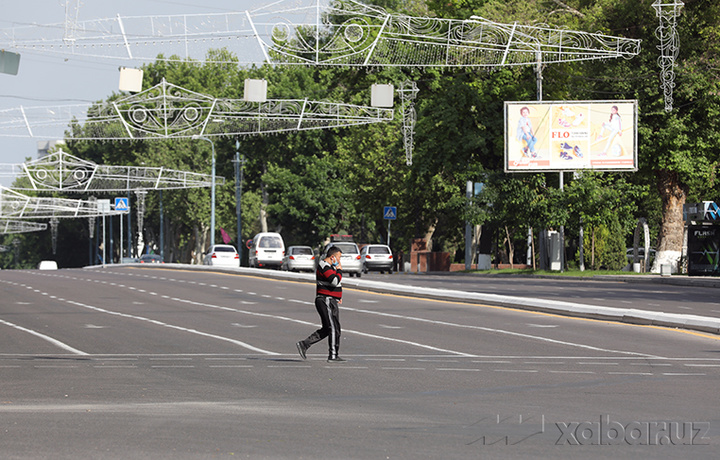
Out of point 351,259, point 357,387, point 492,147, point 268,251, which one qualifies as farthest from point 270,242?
point 357,387

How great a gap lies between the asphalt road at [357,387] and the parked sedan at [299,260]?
26.0 m

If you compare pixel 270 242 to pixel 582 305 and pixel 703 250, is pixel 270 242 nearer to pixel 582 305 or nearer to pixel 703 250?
pixel 703 250

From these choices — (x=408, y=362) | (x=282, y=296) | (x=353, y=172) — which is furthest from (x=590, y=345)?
(x=353, y=172)

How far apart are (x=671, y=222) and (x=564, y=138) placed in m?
6.89

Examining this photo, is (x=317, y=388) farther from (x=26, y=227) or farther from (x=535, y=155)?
(x=26, y=227)

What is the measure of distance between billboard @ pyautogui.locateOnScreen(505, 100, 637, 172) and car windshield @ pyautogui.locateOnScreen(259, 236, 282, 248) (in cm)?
1330

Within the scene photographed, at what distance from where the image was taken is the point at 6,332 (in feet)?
73.4

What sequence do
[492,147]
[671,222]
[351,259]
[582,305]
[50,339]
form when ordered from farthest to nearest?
[492,147] < [671,222] < [351,259] < [582,305] < [50,339]

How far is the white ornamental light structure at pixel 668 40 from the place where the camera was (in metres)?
43.7

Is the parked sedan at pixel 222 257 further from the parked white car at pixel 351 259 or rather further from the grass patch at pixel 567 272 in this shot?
the grass patch at pixel 567 272

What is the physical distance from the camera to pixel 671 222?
54719mm

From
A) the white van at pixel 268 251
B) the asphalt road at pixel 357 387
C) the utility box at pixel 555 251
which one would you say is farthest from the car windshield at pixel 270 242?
the asphalt road at pixel 357 387

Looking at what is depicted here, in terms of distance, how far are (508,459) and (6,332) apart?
53.6 ft

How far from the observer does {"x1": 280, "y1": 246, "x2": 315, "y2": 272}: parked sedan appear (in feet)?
177
